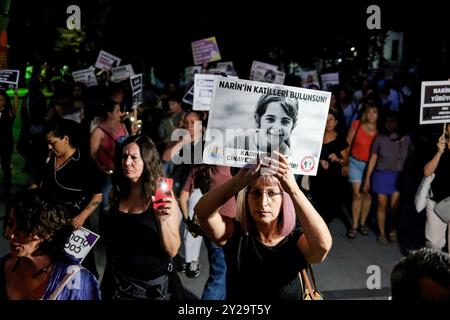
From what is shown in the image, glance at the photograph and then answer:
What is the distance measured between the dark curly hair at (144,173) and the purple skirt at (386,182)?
3773 millimetres

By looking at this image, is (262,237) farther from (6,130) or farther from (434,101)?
(6,130)

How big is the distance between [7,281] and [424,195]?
14.7ft

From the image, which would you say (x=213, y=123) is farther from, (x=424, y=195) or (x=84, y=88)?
(x=84, y=88)

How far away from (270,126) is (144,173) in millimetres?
1201

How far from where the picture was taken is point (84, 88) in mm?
10297

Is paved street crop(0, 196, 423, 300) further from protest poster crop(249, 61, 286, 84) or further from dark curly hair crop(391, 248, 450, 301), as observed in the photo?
protest poster crop(249, 61, 286, 84)

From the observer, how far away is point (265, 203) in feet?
8.42

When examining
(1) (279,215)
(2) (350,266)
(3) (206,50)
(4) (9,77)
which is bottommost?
(2) (350,266)

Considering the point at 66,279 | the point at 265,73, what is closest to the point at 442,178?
the point at 66,279

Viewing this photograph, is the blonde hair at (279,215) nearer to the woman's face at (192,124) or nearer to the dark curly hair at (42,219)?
the dark curly hair at (42,219)

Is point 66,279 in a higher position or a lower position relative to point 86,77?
lower

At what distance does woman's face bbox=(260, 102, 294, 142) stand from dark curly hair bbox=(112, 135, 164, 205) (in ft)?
3.54

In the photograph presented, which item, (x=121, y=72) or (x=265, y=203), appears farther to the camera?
(x=121, y=72)
